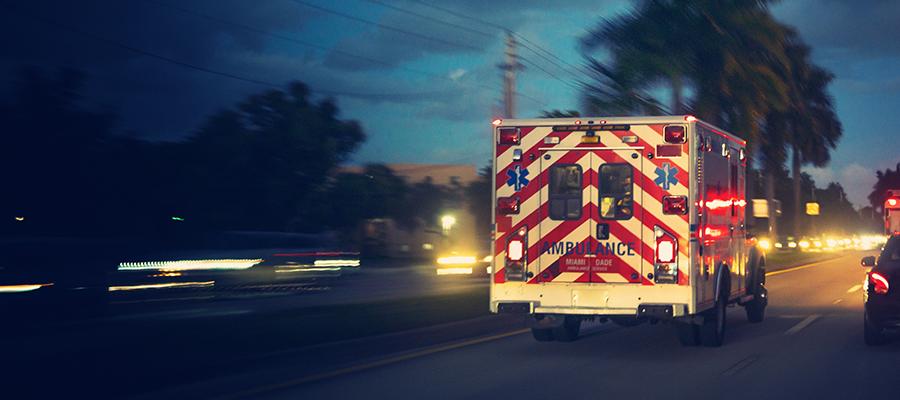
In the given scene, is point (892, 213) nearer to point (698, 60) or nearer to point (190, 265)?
Result: point (698, 60)

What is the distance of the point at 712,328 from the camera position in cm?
1466

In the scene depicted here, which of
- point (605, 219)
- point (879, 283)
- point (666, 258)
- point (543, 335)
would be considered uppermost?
point (605, 219)

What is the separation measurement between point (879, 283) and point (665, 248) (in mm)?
2967

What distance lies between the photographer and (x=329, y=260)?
2762 cm

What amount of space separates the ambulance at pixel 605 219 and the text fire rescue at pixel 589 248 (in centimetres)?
1

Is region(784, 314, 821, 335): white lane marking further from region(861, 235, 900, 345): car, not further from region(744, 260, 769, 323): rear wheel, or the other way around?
region(861, 235, 900, 345): car

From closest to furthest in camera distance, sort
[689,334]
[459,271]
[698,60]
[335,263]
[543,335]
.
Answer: [689,334]
[543,335]
[335,263]
[698,60]
[459,271]

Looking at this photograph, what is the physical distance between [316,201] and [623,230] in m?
40.3

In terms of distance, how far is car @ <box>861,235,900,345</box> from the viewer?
1386 cm

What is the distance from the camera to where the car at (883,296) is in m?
13.9

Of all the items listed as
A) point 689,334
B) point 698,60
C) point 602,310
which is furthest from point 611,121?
point 698,60

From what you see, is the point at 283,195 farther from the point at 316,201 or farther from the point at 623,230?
the point at 623,230

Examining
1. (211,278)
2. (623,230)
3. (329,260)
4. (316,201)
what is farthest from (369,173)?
(623,230)

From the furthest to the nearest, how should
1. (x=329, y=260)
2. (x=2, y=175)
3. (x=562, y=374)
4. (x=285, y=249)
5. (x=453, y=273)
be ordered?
(x=453, y=273) < (x=2, y=175) < (x=329, y=260) < (x=285, y=249) < (x=562, y=374)
